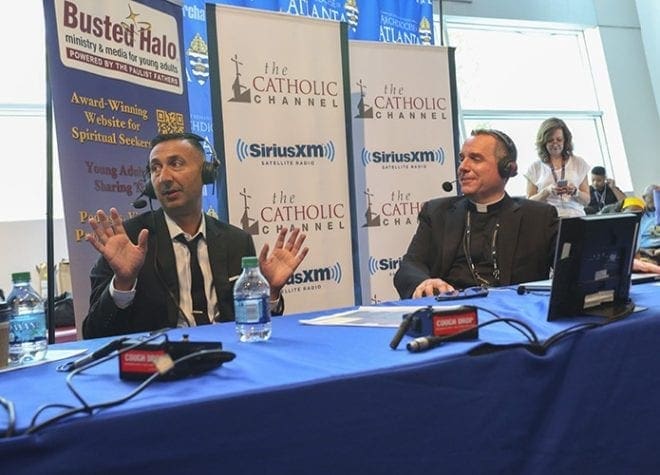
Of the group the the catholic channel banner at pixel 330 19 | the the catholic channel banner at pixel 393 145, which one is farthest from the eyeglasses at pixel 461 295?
the the catholic channel banner at pixel 330 19

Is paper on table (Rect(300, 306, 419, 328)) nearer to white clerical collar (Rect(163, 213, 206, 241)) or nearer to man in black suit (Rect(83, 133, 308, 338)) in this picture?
man in black suit (Rect(83, 133, 308, 338))

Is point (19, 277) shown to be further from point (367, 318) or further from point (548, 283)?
point (548, 283)

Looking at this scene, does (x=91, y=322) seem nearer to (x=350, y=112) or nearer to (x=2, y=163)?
(x=350, y=112)

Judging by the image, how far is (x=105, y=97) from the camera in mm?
2889

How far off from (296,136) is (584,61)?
15.2 ft

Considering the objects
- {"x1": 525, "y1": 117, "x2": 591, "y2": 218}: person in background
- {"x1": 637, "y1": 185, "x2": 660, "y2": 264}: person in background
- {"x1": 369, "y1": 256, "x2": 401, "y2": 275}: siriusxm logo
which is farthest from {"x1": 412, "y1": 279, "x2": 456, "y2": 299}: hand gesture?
{"x1": 525, "y1": 117, "x2": 591, "y2": 218}: person in background

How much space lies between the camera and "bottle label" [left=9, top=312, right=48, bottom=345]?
1.41m

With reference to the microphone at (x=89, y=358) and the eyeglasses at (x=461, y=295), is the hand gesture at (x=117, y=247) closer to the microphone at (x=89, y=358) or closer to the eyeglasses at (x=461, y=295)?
the microphone at (x=89, y=358)

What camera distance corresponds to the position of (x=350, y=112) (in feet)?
12.3

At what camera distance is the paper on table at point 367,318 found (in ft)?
5.16

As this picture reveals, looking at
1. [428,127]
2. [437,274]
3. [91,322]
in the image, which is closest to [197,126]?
[428,127]

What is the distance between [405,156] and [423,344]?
293cm

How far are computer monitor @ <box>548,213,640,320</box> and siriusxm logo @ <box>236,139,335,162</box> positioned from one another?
209cm

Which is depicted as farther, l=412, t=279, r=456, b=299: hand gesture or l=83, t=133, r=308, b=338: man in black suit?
l=412, t=279, r=456, b=299: hand gesture
